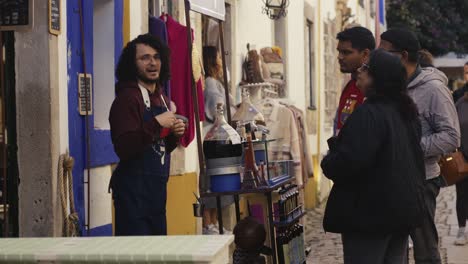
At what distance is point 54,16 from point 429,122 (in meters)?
2.35

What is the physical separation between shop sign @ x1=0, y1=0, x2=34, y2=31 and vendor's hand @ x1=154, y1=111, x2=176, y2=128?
3.26 ft

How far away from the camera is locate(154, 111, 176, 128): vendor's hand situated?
255 inches

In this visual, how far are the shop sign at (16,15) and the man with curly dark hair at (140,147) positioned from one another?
62 centimetres

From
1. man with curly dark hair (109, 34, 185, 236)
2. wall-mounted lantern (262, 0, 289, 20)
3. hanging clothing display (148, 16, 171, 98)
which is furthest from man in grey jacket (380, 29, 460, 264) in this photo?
wall-mounted lantern (262, 0, 289, 20)

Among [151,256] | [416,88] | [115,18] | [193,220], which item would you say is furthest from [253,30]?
[151,256]

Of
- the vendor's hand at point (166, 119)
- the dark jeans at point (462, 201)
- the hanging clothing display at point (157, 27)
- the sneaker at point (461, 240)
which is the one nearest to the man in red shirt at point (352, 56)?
the vendor's hand at point (166, 119)

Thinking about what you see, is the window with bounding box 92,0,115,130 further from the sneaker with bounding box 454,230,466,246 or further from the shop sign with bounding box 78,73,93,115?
the sneaker with bounding box 454,230,466,246

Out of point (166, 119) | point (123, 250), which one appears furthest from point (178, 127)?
point (123, 250)

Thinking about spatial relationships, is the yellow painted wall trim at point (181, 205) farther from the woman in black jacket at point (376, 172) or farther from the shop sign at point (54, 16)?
the woman in black jacket at point (376, 172)

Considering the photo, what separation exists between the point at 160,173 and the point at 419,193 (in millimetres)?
1426

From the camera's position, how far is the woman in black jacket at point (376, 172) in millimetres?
6000

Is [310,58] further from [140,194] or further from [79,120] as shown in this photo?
[140,194]

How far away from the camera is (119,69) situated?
22.2ft

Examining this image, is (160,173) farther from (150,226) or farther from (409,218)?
(409,218)
